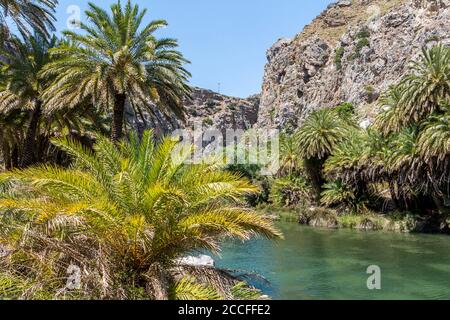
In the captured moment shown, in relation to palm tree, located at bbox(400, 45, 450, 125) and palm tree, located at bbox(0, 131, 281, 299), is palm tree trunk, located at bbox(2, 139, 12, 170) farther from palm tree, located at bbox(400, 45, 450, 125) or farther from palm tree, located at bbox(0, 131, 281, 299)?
palm tree, located at bbox(400, 45, 450, 125)

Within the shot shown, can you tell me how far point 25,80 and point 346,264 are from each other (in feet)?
58.3

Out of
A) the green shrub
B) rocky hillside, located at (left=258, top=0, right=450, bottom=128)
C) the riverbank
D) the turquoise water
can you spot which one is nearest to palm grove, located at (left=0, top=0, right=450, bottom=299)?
the riverbank

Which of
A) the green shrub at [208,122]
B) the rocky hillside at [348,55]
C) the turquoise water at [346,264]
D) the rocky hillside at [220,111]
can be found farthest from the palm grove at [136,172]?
the rocky hillside at [220,111]

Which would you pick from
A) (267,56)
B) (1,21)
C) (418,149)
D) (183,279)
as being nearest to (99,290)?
(183,279)

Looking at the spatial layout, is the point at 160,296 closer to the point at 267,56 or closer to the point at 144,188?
the point at 144,188

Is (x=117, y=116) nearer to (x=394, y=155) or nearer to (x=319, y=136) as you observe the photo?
(x=394, y=155)

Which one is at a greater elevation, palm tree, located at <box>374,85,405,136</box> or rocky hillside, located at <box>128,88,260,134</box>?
rocky hillside, located at <box>128,88,260,134</box>

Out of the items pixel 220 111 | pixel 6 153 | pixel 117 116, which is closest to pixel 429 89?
pixel 117 116

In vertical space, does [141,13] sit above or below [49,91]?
above

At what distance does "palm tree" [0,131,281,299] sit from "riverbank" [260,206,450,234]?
2068 cm

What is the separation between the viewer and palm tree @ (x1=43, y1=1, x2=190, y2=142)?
19109 mm

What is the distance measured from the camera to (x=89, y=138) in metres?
30.0

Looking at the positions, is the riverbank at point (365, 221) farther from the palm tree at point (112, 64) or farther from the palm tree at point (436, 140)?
the palm tree at point (112, 64)

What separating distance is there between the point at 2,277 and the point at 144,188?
2.83 metres
